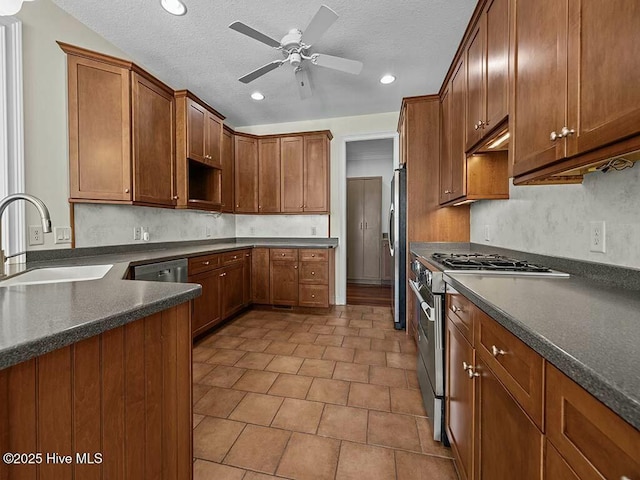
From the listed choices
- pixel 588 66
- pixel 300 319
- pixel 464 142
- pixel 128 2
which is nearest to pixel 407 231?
pixel 464 142

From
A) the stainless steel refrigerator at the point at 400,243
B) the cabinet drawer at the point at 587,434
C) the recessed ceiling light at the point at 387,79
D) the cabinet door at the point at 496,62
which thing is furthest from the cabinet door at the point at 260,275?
the cabinet drawer at the point at 587,434

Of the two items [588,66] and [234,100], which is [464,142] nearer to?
[588,66]

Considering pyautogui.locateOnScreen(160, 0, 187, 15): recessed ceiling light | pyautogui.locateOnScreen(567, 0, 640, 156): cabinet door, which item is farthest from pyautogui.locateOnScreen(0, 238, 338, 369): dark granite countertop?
pyautogui.locateOnScreen(160, 0, 187, 15): recessed ceiling light

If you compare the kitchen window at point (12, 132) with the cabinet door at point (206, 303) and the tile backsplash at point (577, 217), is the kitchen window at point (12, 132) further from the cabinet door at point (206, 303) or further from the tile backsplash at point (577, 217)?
the tile backsplash at point (577, 217)

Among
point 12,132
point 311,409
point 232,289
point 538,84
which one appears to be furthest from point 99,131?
point 538,84

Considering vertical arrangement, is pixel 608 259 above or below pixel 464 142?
below

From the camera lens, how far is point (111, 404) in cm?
77

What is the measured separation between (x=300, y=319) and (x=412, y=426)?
2142 mm

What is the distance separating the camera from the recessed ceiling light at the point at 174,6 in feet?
6.96

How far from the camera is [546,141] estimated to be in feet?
3.52

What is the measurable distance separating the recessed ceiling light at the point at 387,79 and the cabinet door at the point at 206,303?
2.84 meters

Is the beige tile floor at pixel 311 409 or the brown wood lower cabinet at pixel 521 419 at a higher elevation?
the brown wood lower cabinet at pixel 521 419

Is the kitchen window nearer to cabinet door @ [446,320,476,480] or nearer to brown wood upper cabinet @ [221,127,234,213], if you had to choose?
brown wood upper cabinet @ [221,127,234,213]

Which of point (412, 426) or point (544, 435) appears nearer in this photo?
point (544, 435)
